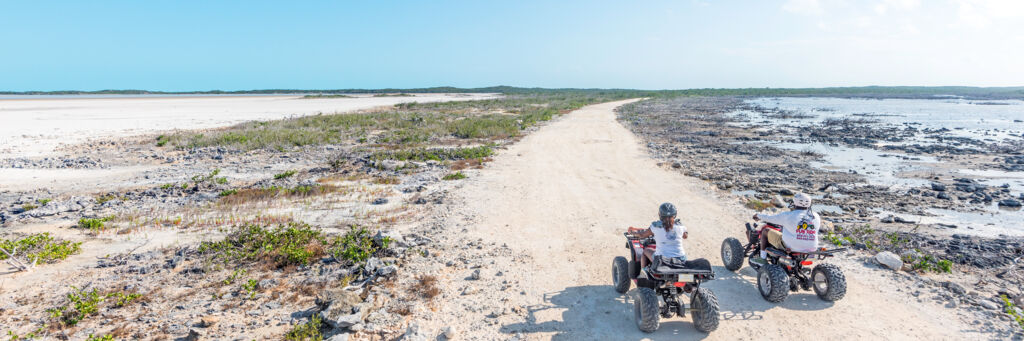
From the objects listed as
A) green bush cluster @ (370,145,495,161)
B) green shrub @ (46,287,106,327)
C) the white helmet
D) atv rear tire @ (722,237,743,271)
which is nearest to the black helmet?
the white helmet

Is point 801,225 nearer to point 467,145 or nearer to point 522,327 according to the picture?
point 522,327

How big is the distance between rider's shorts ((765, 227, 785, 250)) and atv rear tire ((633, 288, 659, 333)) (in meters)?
2.55

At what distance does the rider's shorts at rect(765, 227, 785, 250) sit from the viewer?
7.02 m

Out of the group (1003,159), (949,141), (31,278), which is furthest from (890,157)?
(31,278)

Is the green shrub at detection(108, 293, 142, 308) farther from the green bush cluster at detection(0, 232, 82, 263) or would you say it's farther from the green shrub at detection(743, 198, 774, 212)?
the green shrub at detection(743, 198, 774, 212)

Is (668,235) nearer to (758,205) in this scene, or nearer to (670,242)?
(670,242)

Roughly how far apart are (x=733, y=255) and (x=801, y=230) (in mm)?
1428

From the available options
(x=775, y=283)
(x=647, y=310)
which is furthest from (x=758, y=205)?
(x=647, y=310)

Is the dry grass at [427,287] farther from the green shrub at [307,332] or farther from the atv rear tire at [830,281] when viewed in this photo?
the atv rear tire at [830,281]

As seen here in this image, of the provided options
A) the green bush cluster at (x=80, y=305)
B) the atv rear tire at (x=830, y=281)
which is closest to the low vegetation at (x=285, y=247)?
the green bush cluster at (x=80, y=305)

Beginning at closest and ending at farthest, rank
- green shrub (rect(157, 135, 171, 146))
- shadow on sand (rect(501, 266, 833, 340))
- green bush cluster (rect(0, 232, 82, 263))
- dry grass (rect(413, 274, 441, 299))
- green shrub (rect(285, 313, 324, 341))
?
green shrub (rect(285, 313, 324, 341)) < shadow on sand (rect(501, 266, 833, 340)) < dry grass (rect(413, 274, 441, 299)) < green bush cluster (rect(0, 232, 82, 263)) < green shrub (rect(157, 135, 171, 146))

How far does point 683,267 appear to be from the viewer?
573 centimetres

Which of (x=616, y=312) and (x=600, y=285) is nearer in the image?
(x=616, y=312)

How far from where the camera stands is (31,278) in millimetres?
7594
